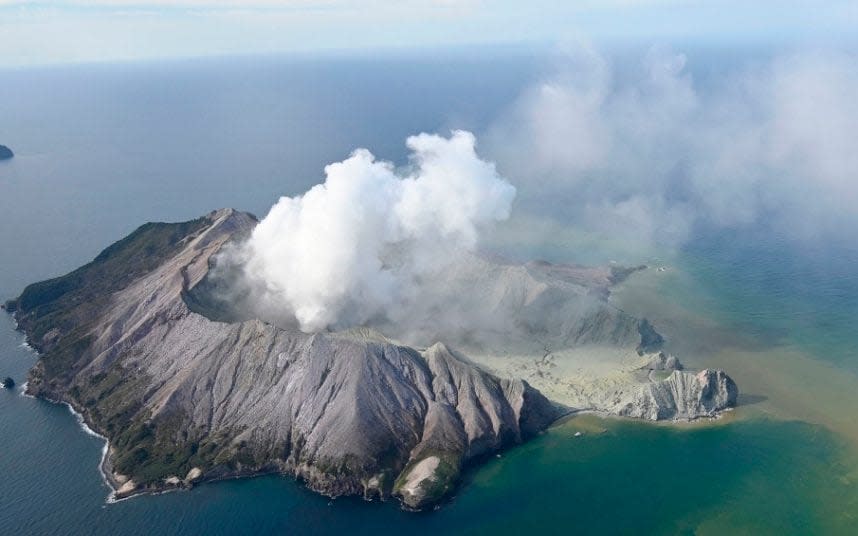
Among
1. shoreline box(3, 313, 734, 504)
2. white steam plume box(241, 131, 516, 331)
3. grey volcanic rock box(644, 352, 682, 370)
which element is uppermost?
white steam plume box(241, 131, 516, 331)

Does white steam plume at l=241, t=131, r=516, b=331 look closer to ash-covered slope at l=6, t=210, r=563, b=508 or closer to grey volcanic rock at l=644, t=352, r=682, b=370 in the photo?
ash-covered slope at l=6, t=210, r=563, b=508

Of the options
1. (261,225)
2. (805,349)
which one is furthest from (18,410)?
(805,349)

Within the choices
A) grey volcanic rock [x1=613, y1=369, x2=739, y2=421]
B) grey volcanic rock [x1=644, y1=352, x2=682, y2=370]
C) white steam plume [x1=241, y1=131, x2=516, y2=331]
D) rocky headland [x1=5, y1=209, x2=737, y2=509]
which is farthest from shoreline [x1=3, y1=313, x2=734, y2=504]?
white steam plume [x1=241, y1=131, x2=516, y2=331]

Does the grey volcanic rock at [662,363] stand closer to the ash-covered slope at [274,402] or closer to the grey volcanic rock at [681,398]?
the grey volcanic rock at [681,398]

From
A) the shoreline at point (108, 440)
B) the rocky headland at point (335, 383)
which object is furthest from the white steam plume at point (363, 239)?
the shoreline at point (108, 440)

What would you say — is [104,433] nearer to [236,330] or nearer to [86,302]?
[236,330]

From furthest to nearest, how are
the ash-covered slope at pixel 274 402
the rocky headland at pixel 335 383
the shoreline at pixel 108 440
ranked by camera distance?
the rocky headland at pixel 335 383, the ash-covered slope at pixel 274 402, the shoreline at pixel 108 440
